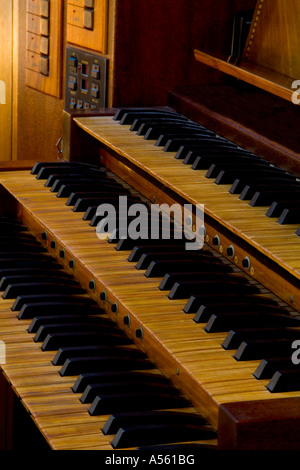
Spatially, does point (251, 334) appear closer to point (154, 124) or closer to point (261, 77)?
point (261, 77)

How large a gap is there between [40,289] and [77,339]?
1.16ft

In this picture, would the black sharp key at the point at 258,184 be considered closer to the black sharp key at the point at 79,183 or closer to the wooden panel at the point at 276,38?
the wooden panel at the point at 276,38

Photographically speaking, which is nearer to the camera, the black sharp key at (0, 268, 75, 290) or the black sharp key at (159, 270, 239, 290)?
the black sharp key at (159, 270, 239, 290)

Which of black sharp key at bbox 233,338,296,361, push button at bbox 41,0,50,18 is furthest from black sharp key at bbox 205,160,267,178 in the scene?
push button at bbox 41,0,50,18

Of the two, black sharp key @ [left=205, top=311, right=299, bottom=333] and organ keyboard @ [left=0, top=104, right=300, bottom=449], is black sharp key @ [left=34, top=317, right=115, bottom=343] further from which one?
black sharp key @ [left=205, top=311, right=299, bottom=333]

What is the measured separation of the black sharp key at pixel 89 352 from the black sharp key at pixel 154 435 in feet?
1.16

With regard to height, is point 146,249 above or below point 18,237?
above

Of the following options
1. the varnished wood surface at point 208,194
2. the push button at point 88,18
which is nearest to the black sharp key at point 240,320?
the varnished wood surface at point 208,194

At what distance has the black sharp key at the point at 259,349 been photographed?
6.07 ft

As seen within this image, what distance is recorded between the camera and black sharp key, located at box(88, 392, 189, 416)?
1837 millimetres

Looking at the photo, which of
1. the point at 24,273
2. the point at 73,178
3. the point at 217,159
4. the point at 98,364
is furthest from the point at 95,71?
the point at 98,364

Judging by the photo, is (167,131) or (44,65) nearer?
(167,131)

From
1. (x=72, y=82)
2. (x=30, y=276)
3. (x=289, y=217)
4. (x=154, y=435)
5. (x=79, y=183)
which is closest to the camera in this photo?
(x=154, y=435)

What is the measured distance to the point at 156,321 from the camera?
80.4 inches
